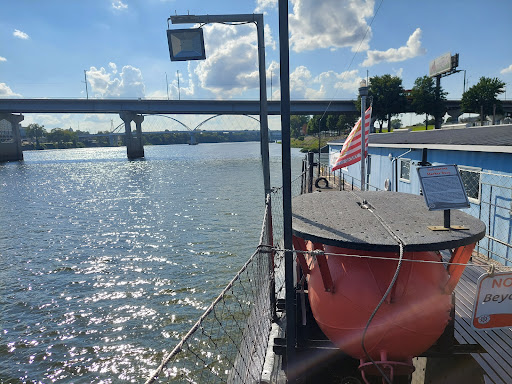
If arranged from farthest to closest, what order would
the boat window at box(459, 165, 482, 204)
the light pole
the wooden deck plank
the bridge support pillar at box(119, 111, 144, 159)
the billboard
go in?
the bridge support pillar at box(119, 111, 144, 159), the billboard, the boat window at box(459, 165, 482, 204), the light pole, the wooden deck plank

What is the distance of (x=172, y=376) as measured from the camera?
820 cm

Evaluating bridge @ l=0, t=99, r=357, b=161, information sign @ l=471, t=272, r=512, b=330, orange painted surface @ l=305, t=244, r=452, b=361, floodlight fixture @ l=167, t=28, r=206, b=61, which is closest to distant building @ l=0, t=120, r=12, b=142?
bridge @ l=0, t=99, r=357, b=161

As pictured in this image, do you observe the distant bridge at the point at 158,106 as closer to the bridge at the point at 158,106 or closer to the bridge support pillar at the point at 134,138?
the bridge at the point at 158,106

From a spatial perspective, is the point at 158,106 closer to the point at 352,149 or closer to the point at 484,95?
the point at 484,95

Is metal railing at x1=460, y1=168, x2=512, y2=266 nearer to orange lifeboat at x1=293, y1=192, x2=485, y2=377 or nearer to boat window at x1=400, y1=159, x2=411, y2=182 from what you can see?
boat window at x1=400, y1=159, x2=411, y2=182

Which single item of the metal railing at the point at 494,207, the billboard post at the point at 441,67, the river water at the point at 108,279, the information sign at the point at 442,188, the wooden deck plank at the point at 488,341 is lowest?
the river water at the point at 108,279

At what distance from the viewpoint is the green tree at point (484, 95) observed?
220ft

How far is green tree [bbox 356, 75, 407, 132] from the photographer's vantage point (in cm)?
7338

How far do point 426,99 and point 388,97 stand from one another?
765 centimetres

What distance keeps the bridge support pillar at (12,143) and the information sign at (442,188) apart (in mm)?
106530

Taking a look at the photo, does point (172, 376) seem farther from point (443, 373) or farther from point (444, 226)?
point (444, 226)

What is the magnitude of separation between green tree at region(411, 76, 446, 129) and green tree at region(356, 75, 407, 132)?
2406mm

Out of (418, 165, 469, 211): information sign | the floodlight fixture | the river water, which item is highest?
the floodlight fixture

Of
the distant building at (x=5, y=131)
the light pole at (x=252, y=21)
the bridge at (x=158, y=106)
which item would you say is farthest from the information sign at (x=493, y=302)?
the distant building at (x=5, y=131)
